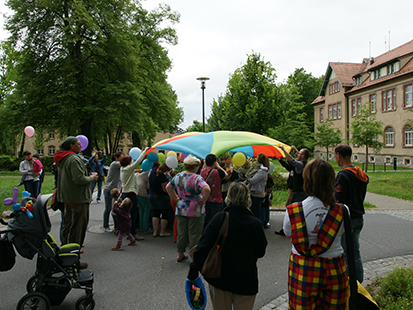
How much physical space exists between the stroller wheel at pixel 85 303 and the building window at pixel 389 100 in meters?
36.1

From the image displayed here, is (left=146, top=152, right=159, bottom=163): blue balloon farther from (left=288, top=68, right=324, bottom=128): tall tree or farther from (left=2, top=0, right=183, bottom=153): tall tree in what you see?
(left=288, top=68, right=324, bottom=128): tall tree

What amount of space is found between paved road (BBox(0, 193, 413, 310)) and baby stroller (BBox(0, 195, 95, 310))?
32 centimetres

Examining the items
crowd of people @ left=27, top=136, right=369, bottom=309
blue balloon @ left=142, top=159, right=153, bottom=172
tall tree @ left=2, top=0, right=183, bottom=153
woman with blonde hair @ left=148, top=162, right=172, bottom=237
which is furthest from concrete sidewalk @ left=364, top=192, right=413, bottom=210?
tall tree @ left=2, top=0, right=183, bottom=153

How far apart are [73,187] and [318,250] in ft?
12.9

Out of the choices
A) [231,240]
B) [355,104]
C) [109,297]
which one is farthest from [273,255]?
[355,104]

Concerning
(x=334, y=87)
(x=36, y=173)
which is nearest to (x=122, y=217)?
(x=36, y=173)

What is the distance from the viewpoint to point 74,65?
71.1ft

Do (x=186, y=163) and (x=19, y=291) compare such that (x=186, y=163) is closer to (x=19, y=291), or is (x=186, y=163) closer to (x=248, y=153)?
(x=19, y=291)

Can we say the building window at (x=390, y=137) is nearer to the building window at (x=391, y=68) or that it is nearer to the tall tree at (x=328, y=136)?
the tall tree at (x=328, y=136)

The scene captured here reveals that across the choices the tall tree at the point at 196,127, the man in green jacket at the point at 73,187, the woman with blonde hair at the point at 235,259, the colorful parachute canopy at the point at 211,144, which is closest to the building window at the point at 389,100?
the colorful parachute canopy at the point at 211,144

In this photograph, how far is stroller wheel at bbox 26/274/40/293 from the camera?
3717 millimetres

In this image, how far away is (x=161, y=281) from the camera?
4711 mm

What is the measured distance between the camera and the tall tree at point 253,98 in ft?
80.9

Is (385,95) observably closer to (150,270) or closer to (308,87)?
(308,87)
